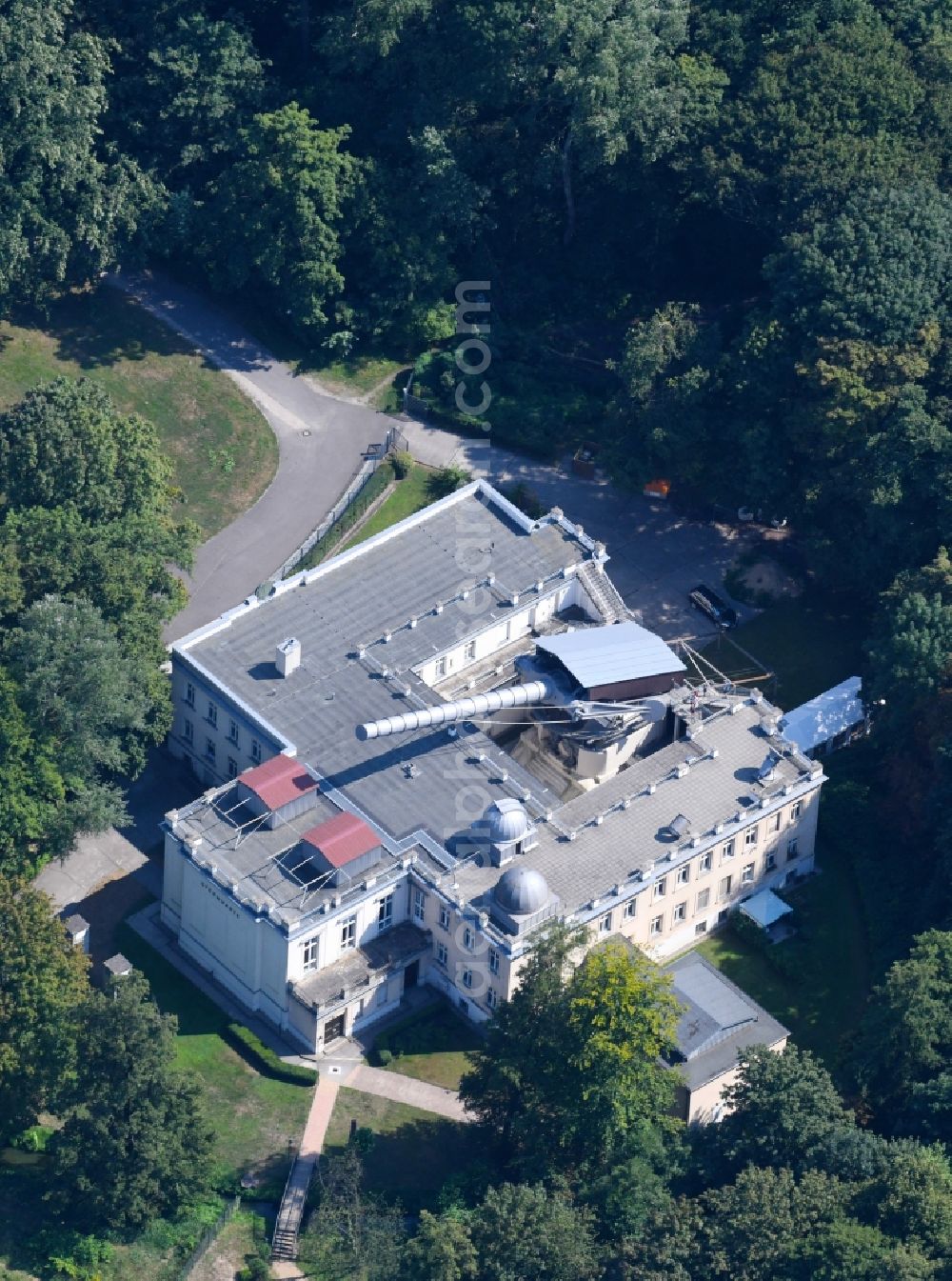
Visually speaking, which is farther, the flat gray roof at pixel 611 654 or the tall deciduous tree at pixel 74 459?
the tall deciduous tree at pixel 74 459

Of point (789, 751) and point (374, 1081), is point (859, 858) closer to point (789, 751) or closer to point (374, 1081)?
point (789, 751)

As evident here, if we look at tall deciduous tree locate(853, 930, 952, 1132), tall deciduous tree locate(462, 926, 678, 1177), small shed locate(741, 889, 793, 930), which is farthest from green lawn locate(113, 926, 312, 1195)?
tall deciduous tree locate(853, 930, 952, 1132)

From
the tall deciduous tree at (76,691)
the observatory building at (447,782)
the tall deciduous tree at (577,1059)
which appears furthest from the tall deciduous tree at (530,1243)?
the tall deciduous tree at (76,691)

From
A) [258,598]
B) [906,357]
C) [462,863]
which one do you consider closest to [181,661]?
[258,598]

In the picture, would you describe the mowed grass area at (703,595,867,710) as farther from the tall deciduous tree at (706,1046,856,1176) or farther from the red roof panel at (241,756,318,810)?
the tall deciduous tree at (706,1046,856,1176)

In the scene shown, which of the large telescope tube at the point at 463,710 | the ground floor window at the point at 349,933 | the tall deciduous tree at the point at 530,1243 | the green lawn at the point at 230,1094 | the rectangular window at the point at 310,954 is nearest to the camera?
the tall deciduous tree at the point at 530,1243

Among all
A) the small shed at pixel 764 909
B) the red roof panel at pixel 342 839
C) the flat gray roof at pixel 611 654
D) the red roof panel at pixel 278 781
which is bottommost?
the small shed at pixel 764 909

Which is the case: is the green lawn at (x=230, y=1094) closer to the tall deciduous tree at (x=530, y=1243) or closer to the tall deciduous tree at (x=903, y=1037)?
the tall deciduous tree at (x=530, y=1243)
